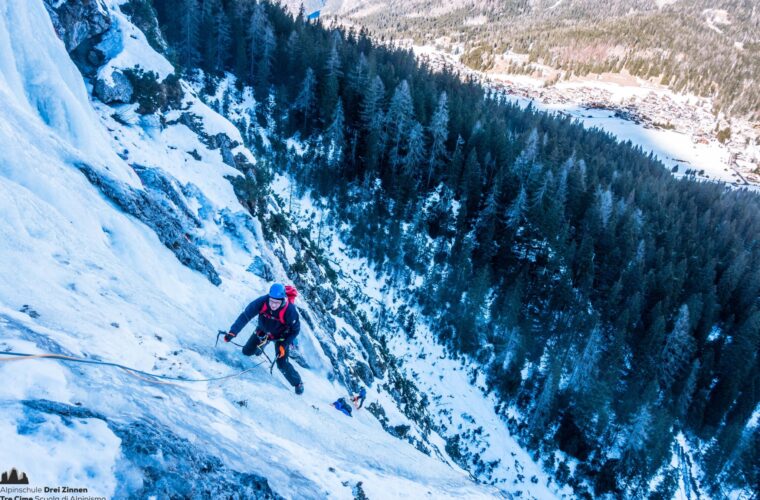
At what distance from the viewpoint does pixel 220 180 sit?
19.4m

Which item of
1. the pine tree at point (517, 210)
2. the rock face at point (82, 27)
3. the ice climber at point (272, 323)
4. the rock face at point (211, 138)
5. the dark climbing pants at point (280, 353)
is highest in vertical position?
the rock face at point (82, 27)

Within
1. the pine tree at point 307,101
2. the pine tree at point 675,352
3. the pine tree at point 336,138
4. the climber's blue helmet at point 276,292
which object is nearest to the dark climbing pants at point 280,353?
the climber's blue helmet at point 276,292

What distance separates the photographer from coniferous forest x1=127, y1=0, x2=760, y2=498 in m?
36.1

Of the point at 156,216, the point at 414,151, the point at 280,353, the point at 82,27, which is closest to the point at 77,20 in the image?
the point at 82,27

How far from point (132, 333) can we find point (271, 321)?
2.74 metres

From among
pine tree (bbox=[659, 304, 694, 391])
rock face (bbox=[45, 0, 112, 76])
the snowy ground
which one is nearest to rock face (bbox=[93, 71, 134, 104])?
rock face (bbox=[45, 0, 112, 76])

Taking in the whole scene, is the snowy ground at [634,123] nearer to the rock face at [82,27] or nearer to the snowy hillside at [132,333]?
the rock face at [82,27]

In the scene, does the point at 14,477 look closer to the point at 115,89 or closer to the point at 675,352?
the point at 115,89

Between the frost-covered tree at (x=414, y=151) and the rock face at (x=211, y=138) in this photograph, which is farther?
the frost-covered tree at (x=414, y=151)

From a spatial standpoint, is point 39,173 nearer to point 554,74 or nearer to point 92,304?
point 92,304

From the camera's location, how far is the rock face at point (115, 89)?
A: 1738 centimetres

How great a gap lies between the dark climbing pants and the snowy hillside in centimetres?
26

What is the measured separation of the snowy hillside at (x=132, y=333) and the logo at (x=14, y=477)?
5 cm

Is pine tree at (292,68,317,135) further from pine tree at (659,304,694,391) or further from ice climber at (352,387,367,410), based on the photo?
pine tree at (659,304,694,391)
